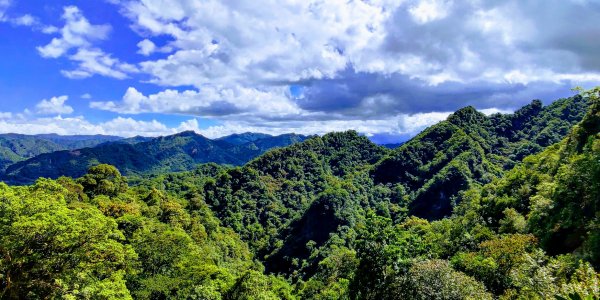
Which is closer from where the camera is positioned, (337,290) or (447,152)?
(337,290)

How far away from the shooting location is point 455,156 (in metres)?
164

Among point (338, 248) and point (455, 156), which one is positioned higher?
point (455, 156)

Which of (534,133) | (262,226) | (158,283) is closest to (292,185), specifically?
(262,226)

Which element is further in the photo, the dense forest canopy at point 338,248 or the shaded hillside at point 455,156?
the shaded hillside at point 455,156

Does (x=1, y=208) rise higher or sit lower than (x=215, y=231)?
higher

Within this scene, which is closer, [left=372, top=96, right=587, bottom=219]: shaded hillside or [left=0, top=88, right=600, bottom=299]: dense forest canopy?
[left=0, top=88, right=600, bottom=299]: dense forest canopy

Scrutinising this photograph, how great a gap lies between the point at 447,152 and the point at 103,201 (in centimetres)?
14388

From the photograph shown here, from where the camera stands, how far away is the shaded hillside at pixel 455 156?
142500 millimetres

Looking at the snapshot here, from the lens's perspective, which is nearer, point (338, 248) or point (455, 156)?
point (338, 248)

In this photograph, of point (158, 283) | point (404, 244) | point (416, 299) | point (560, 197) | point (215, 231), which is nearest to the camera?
point (416, 299)

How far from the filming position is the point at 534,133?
19175 cm

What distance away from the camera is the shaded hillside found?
142 m

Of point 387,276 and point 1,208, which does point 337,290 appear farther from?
point 1,208

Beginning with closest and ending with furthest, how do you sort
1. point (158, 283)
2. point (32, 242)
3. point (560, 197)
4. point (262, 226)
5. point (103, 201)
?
point (32, 242) < point (560, 197) < point (158, 283) < point (103, 201) < point (262, 226)
